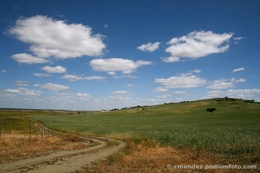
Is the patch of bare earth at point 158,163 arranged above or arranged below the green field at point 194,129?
above

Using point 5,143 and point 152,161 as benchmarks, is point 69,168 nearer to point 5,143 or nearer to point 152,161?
point 152,161

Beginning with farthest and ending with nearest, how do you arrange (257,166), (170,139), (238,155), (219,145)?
(170,139) → (219,145) → (238,155) → (257,166)

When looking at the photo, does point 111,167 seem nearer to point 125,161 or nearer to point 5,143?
point 125,161

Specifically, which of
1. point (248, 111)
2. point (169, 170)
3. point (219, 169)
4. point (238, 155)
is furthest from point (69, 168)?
point (248, 111)

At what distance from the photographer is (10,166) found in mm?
15719

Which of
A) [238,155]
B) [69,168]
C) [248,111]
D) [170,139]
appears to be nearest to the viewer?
[69,168]

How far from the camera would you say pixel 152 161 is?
19.0 meters

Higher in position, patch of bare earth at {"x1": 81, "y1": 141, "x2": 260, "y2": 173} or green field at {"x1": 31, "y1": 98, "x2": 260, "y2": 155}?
patch of bare earth at {"x1": 81, "y1": 141, "x2": 260, "y2": 173}

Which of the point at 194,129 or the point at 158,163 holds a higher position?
the point at 158,163

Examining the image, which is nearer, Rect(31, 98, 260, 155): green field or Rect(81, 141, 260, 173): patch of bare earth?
Rect(81, 141, 260, 173): patch of bare earth

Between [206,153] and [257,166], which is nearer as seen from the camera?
[257,166]

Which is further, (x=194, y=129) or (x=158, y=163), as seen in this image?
(x=194, y=129)

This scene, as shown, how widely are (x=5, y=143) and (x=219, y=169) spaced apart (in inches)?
931

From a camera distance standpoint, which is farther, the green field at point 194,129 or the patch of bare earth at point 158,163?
the green field at point 194,129
